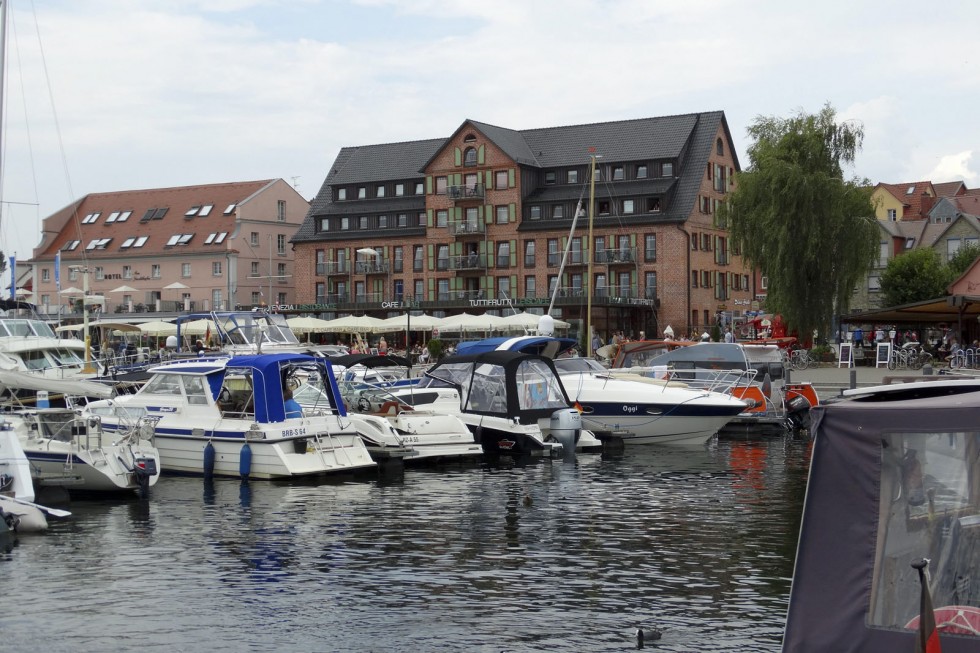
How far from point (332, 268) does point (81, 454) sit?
69.9 m

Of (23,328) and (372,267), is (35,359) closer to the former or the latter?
(23,328)

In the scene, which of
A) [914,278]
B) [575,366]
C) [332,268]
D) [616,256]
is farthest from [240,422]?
[914,278]

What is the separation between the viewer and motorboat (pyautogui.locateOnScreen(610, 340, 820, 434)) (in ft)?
108

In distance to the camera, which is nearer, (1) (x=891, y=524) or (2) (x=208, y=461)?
(1) (x=891, y=524)

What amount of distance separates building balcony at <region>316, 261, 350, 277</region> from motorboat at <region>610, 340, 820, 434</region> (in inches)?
2269

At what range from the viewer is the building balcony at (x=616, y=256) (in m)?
80.1

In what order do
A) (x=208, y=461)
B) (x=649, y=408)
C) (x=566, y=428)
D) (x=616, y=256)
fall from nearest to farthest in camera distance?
(x=208, y=461) → (x=566, y=428) → (x=649, y=408) → (x=616, y=256)

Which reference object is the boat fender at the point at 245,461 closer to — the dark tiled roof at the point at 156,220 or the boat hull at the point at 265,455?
the boat hull at the point at 265,455

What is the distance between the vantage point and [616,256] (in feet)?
265

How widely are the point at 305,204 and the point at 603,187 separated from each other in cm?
3108

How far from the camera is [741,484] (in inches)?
910

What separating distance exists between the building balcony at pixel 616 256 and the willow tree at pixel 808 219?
833 inches

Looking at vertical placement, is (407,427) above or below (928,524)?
below

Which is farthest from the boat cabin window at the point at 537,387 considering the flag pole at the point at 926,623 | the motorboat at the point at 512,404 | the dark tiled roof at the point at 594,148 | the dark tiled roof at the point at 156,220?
the dark tiled roof at the point at 156,220
